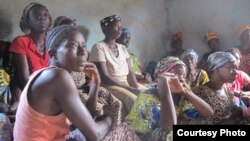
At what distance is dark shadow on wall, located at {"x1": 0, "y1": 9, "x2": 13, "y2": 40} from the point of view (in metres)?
1.15

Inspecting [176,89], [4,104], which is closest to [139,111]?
[176,89]

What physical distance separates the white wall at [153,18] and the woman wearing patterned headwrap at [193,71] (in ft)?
0.15

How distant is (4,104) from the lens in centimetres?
112

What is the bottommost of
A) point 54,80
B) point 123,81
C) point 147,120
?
point 147,120

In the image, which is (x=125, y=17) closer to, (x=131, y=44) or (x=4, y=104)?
(x=131, y=44)

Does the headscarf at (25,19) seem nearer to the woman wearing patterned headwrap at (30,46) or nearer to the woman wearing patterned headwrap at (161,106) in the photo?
the woman wearing patterned headwrap at (30,46)

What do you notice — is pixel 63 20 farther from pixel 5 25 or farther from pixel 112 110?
pixel 112 110

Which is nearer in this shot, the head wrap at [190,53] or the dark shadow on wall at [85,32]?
the dark shadow on wall at [85,32]

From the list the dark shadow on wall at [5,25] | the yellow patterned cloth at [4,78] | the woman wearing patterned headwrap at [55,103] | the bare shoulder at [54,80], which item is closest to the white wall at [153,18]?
the dark shadow on wall at [5,25]

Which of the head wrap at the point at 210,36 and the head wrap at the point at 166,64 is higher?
the head wrap at the point at 210,36

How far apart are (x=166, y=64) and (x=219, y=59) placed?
258mm

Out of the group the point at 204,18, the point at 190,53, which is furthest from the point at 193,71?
the point at 204,18

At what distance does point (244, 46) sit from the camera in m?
1.57

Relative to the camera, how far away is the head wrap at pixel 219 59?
1.39m
